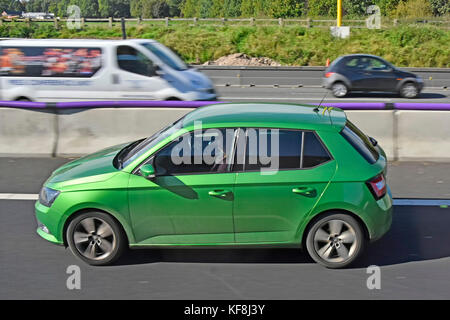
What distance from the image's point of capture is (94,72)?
53.7ft

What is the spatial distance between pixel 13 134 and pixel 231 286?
662cm

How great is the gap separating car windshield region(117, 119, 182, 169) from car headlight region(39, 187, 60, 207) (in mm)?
680

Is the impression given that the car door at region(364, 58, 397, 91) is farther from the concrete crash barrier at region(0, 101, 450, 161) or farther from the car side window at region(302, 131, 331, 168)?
the car side window at region(302, 131, 331, 168)

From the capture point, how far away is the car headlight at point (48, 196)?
6.54 metres

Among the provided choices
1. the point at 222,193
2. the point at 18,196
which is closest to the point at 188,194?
the point at 222,193

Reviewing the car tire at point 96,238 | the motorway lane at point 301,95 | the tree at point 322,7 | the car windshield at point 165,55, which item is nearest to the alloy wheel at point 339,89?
the motorway lane at point 301,95

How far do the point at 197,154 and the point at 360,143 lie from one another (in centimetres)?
161

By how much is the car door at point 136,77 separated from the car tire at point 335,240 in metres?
10.2

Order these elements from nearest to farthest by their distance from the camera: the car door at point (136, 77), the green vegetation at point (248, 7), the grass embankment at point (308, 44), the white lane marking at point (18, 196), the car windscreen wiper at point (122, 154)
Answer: the car windscreen wiper at point (122, 154) → the white lane marking at point (18, 196) → the car door at point (136, 77) → the grass embankment at point (308, 44) → the green vegetation at point (248, 7)

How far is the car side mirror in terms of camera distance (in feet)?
20.6

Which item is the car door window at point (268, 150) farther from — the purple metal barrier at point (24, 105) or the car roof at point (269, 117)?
the purple metal barrier at point (24, 105)

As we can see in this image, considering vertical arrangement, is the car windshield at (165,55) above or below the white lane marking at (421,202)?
above

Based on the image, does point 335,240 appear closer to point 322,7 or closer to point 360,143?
point 360,143

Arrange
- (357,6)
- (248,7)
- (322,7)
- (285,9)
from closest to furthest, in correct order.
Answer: (285,9), (357,6), (322,7), (248,7)
